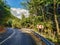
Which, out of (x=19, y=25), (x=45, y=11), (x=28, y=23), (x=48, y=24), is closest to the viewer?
(x=48, y=24)

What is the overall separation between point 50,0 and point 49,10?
1239 centimetres

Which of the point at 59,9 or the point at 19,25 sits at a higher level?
the point at 59,9

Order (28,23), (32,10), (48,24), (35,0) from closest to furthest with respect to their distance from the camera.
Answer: (48,24) < (35,0) < (32,10) < (28,23)

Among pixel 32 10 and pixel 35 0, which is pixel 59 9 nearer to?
pixel 35 0

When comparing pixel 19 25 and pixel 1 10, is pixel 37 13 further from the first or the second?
pixel 19 25

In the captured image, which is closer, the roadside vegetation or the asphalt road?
the asphalt road

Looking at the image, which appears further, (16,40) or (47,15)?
(47,15)

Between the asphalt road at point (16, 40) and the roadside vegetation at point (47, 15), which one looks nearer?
the asphalt road at point (16, 40)

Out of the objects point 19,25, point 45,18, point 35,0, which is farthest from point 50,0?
point 19,25

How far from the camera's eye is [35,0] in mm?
56688

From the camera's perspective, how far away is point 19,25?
5620 inches

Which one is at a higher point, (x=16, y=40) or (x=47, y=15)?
(x=47, y=15)

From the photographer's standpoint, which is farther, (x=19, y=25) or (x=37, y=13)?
(x=19, y=25)

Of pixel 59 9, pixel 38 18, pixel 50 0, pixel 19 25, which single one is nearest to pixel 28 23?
pixel 19 25
